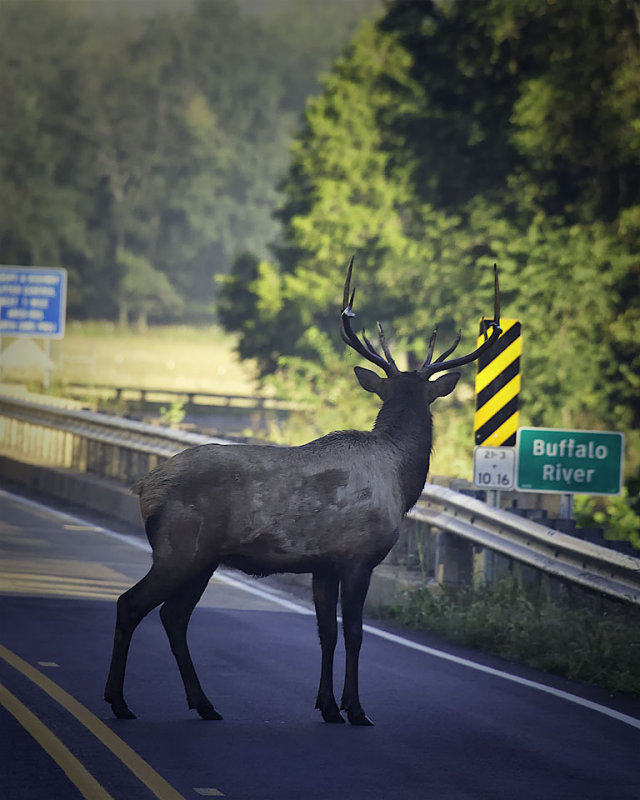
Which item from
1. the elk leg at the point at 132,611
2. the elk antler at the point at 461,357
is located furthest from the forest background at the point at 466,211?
the elk leg at the point at 132,611

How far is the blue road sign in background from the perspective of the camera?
39281 millimetres

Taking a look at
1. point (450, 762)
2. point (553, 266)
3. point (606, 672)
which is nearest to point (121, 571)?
point (606, 672)

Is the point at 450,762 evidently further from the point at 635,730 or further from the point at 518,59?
the point at 518,59

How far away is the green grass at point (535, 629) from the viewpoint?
1227cm

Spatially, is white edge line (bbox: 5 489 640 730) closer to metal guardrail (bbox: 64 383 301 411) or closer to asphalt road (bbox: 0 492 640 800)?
asphalt road (bbox: 0 492 640 800)

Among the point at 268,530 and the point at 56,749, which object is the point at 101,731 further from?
the point at 268,530

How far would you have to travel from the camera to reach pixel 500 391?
15391 millimetres

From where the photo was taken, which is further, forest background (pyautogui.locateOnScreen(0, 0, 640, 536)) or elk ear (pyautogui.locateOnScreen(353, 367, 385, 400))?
forest background (pyautogui.locateOnScreen(0, 0, 640, 536))

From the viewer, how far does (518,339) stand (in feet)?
50.8

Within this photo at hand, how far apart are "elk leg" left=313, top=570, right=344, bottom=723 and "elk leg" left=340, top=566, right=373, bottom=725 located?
81 mm

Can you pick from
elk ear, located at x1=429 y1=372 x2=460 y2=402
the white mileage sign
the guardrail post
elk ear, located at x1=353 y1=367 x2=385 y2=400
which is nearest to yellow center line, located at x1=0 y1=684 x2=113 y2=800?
elk ear, located at x1=353 y1=367 x2=385 y2=400

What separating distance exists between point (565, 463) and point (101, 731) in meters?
6.66

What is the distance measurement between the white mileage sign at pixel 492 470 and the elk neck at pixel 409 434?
432cm

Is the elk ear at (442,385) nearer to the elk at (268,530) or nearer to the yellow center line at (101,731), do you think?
the elk at (268,530)
